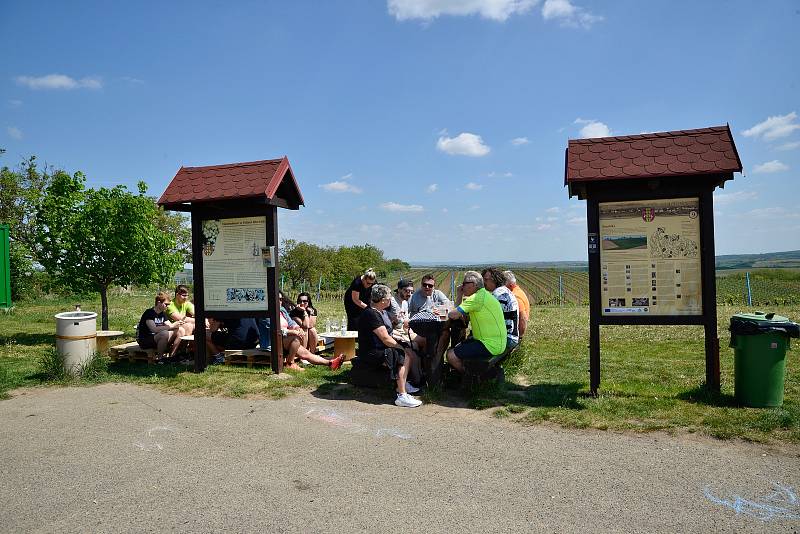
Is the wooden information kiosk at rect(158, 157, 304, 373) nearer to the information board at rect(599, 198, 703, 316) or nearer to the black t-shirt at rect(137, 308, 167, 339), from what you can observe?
the black t-shirt at rect(137, 308, 167, 339)

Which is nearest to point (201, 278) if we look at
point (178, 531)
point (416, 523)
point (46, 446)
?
point (46, 446)

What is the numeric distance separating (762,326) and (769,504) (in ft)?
8.55

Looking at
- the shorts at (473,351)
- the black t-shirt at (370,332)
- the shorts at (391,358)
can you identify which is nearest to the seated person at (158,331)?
the black t-shirt at (370,332)

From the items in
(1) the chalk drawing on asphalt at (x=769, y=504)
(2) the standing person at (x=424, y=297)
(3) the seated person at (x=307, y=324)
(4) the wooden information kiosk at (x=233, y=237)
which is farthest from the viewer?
(3) the seated person at (x=307, y=324)

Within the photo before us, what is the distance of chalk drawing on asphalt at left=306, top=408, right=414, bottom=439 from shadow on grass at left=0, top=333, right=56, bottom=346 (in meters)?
8.79

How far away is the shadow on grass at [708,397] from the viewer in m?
6.05

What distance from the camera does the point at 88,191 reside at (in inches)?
514

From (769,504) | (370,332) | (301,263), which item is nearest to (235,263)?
(370,332)

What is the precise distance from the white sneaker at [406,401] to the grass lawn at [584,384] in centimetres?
24

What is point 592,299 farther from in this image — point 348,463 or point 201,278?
point 201,278

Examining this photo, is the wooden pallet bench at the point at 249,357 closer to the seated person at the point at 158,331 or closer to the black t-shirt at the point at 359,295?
the seated person at the point at 158,331

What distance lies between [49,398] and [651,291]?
7251 mm

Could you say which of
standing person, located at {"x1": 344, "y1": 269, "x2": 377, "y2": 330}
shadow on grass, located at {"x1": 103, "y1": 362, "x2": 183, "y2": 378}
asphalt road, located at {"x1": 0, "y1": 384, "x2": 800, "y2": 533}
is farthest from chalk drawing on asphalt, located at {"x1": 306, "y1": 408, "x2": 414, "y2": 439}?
shadow on grass, located at {"x1": 103, "y1": 362, "x2": 183, "y2": 378}

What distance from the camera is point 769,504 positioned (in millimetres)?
3730
